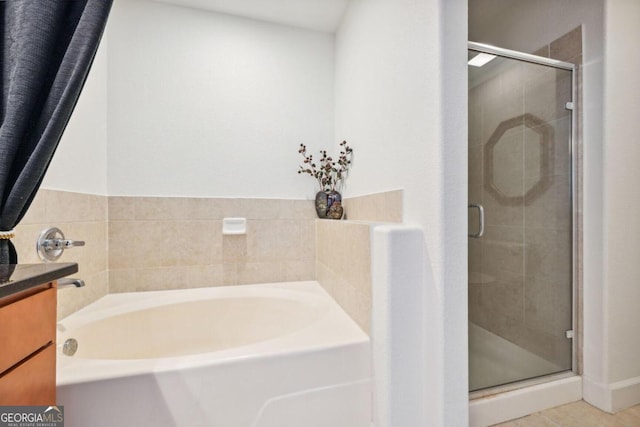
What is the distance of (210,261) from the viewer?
6.24 ft

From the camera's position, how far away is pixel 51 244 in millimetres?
1181

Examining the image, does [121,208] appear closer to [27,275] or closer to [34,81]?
[34,81]

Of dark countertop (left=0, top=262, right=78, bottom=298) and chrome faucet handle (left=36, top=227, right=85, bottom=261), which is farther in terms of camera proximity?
chrome faucet handle (left=36, top=227, right=85, bottom=261)

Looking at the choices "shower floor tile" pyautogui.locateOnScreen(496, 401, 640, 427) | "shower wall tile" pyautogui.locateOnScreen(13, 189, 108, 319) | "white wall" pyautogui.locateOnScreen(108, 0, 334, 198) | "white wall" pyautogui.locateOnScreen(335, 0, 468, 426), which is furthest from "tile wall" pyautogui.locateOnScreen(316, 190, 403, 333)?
"shower wall tile" pyautogui.locateOnScreen(13, 189, 108, 319)

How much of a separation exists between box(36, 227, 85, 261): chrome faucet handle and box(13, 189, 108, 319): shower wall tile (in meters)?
0.02

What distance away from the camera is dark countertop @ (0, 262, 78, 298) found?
1.77 ft

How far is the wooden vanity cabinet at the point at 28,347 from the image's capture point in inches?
21.8

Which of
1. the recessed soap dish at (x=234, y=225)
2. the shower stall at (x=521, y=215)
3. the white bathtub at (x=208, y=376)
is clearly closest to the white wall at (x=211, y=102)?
the recessed soap dish at (x=234, y=225)

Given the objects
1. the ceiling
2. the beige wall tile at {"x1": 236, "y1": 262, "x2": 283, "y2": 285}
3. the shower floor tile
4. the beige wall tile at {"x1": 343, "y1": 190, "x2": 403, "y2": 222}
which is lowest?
the shower floor tile

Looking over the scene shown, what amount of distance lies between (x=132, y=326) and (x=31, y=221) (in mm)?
730

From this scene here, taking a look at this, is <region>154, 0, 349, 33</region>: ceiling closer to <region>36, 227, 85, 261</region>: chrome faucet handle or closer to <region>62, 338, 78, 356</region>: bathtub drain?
<region>36, 227, 85, 261</region>: chrome faucet handle

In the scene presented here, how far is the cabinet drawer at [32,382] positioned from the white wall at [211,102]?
1315 mm

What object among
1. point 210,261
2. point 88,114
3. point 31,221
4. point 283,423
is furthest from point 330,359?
point 88,114

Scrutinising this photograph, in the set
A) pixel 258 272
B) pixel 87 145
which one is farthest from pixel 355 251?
pixel 87 145
